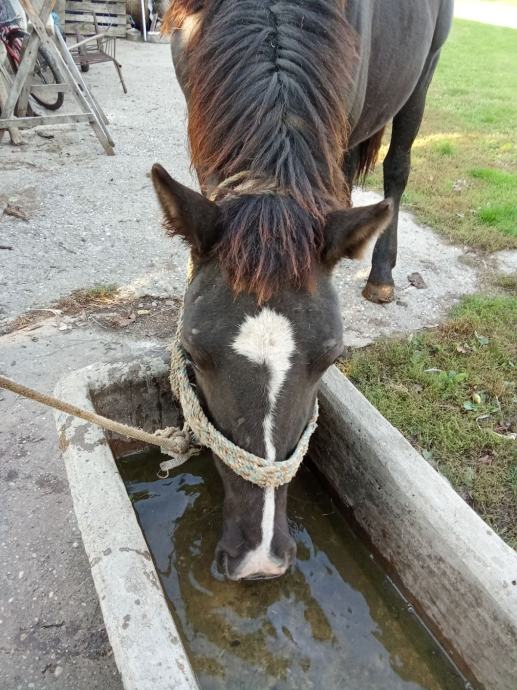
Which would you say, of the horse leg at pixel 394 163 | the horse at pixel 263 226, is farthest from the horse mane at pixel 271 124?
the horse leg at pixel 394 163

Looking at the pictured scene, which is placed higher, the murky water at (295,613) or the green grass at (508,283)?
the murky water at (295,613)

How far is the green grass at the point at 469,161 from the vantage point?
4730 mm

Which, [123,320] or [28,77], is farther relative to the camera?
[28,77]

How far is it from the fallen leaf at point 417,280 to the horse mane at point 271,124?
7.01 feet

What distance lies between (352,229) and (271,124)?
0.42 meters

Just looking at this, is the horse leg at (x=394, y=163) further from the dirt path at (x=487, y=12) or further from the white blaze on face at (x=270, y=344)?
the dirt path at (x=487, y=12)

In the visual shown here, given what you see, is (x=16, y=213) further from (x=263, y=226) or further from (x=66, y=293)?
(x=263, y=226)

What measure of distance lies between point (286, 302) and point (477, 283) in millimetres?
2968

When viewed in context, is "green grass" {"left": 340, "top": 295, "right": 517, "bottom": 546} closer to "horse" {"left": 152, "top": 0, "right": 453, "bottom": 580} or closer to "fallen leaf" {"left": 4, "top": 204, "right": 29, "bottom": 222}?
"horse" {"left": 152, "top": 0, "right": 453, "bottom": 580}

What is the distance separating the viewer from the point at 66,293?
3.50 metres

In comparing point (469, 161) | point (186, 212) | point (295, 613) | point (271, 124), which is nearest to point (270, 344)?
point (186, 212)

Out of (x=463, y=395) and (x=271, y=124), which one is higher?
(x=271, y=124)

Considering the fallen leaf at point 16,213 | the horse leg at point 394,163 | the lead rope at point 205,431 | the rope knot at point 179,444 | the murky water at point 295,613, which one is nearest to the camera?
the lead rope at point 205,431

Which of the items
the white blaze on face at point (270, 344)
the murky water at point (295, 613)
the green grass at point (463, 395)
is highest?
the white blaze on face at point (270, 344)
